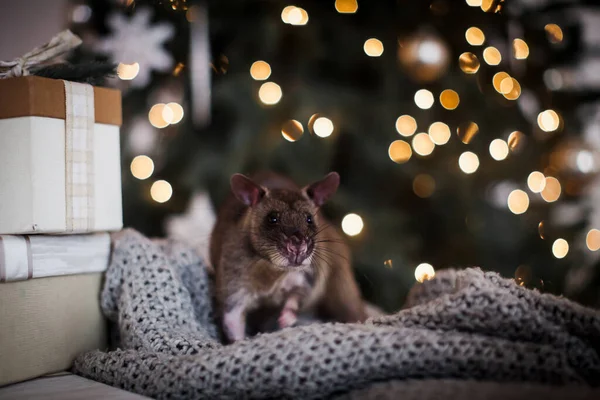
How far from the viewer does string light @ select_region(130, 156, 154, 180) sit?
1.79 m

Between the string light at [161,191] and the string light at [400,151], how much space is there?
0.70 m

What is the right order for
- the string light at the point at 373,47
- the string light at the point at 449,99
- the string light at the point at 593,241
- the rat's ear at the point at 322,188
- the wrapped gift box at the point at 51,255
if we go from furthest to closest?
the string light at the point at 593,241
the string light at the point at 449,99
the string light at the point at 373,47
the rat's ear at the point at 322,188
the wrapped gift box at the point at 51,255

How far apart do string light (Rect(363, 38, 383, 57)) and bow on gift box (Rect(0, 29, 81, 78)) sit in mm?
788

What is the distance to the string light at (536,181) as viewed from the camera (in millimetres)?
1771

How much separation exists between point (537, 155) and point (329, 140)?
64 centimetres

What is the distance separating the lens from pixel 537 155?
67.1 inches

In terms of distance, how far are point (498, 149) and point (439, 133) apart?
0.18 meters

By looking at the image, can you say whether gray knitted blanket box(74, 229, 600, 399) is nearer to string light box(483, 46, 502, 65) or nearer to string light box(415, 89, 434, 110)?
string light box(415, 89, 434, 110)

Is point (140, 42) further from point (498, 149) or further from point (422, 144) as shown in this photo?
point (498, 149)

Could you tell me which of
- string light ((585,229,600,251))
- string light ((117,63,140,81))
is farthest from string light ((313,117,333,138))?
string light ((585,229,600,251))

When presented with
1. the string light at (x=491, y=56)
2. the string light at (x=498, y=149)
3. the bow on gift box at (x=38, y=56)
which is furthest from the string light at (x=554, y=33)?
the bow on gift box at (x=38, y=56)

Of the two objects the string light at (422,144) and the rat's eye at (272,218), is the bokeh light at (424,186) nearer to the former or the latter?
the string light at (422,144)

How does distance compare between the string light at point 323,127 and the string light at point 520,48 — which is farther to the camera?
the string light at point 520,48

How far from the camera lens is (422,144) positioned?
5.61ft
